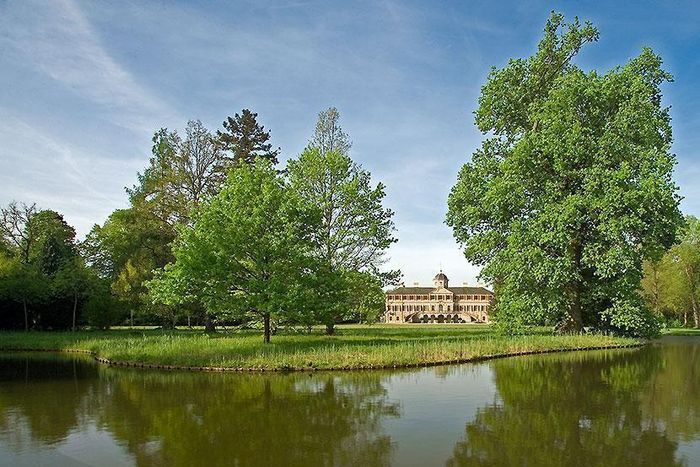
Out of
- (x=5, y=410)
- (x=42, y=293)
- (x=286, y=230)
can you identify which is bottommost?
(x=5, y=410)

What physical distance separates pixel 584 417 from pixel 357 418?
5.21 m

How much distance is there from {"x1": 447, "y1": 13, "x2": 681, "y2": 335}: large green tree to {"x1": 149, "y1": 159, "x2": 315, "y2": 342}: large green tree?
518 inches

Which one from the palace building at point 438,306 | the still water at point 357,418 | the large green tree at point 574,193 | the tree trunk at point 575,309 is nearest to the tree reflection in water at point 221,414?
the still water at point 357,418

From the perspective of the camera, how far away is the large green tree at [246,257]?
84.8 ft

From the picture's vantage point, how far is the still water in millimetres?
9820

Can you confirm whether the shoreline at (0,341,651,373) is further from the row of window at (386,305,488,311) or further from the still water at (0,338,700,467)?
the row of window at (386,305,488,311)

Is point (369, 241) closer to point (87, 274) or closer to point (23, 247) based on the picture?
point (87, 274)

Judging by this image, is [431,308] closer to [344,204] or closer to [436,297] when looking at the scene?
[436,297]

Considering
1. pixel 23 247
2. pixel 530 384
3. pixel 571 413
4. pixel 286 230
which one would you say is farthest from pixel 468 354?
pixel 23 247

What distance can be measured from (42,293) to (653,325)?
43418 millimetres

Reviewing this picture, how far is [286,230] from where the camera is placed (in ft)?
87.3

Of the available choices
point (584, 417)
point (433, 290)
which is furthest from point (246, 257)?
point (433, 290)

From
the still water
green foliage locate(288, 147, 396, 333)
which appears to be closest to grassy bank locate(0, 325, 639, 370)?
the still water

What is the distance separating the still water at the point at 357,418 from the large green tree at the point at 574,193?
35.0 ft
